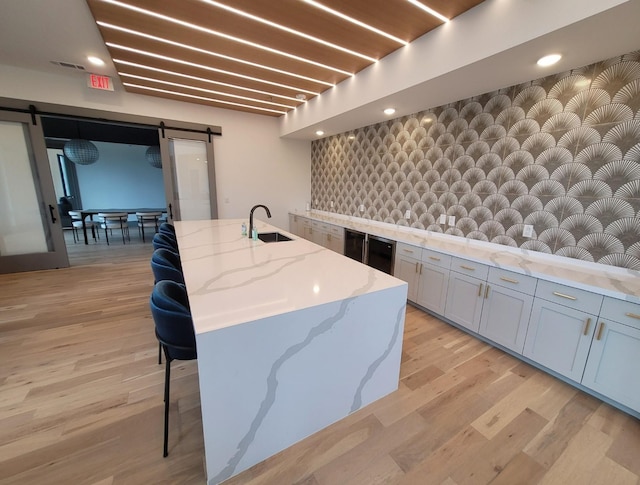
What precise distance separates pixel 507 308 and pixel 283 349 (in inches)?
80.4

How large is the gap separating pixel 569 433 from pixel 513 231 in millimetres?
1670

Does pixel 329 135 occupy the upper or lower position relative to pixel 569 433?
upper

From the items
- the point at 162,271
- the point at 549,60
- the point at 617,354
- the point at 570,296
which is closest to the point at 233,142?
the point at 162,271

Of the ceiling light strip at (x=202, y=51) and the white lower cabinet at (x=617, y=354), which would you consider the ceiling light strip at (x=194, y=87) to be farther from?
the white lower cabinet at (x=617, y=354)

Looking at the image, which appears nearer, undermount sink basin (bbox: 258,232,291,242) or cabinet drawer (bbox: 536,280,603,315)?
cabinet drawer (bbox: 536,280,603,315)

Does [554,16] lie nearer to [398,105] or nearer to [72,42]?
[398,105]

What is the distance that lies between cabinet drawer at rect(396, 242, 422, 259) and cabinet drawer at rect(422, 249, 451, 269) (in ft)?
0.24

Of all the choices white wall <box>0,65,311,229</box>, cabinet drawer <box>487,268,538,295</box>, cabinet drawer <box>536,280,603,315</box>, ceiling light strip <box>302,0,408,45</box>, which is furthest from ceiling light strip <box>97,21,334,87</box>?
cabinet drawer <box>536,280,603,315</box>

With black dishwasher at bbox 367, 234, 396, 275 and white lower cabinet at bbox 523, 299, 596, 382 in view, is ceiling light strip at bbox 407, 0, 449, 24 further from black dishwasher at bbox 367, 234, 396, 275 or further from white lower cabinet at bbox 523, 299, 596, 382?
white lower cabinet at bbox 523, 299, 596, 382

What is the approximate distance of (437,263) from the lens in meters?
2.81

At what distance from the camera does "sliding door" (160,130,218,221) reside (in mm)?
4684

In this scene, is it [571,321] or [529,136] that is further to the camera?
[529,136]

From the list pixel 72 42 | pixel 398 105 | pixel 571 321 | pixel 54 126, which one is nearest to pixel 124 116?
pixel 72 42

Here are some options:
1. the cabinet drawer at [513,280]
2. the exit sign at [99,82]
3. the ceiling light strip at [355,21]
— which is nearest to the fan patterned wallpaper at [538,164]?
the cabinet drawer at [513,280]
